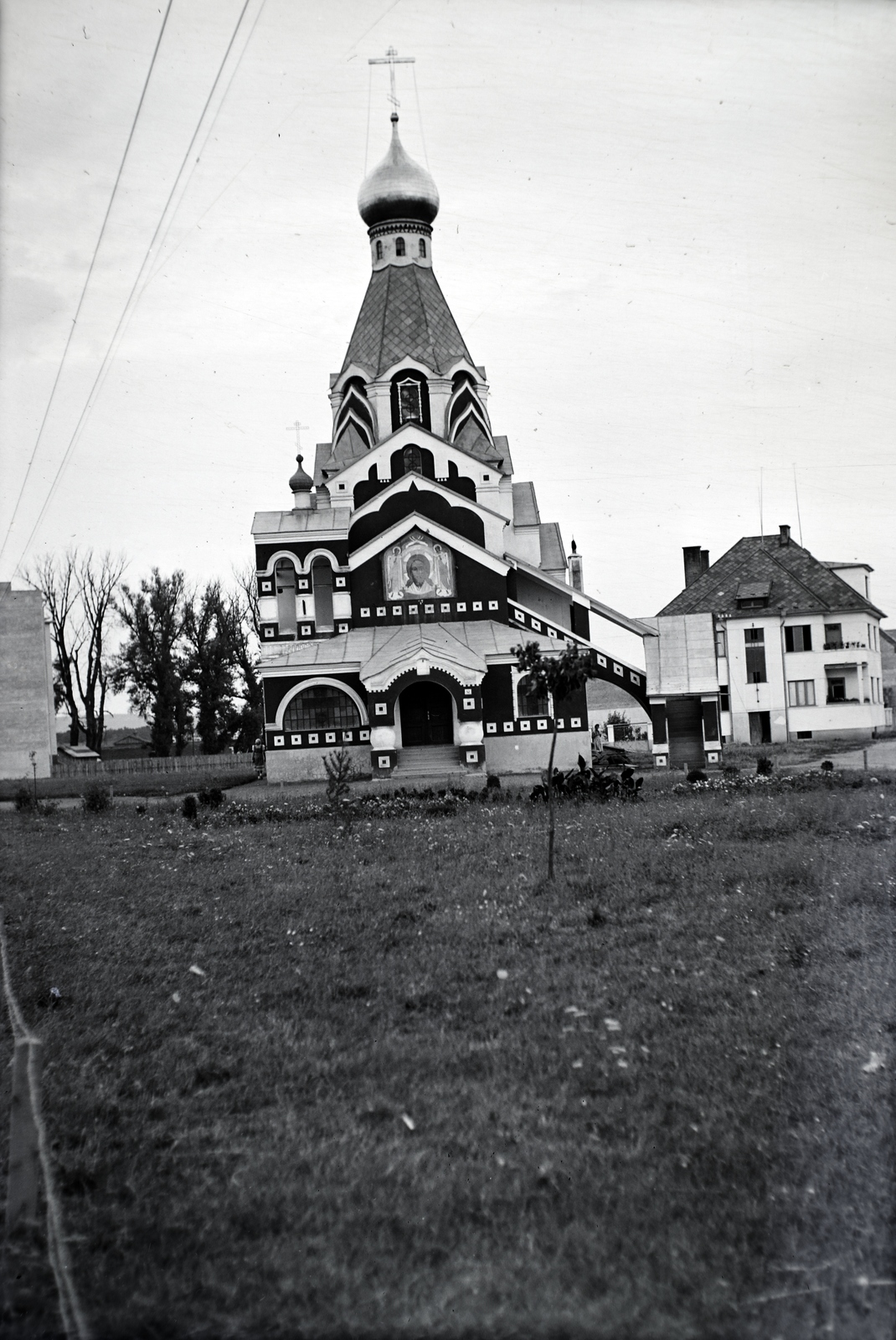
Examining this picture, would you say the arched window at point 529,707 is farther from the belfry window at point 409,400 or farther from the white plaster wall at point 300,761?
the belfry window at point 409,400

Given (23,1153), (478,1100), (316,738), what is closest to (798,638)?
(316,738)

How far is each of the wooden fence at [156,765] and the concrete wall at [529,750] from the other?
1506 cm

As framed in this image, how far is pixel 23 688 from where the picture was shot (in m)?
46.5

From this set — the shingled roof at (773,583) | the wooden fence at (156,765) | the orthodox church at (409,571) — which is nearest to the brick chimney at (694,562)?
the shingled roof at (773,583)

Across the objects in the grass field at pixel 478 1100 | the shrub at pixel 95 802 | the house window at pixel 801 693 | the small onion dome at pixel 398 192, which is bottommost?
the grass field at pixel 478 1100

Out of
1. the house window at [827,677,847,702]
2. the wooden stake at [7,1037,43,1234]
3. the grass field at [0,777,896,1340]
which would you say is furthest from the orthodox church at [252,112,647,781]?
the wooden stake at [7,1037,43,1234]

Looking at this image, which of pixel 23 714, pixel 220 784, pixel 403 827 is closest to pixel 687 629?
pixel 220 784

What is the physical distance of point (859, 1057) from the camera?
23.2ft

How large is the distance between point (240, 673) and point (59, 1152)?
51.4 metres

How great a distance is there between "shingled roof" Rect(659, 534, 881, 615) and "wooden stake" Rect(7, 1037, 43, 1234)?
4041cm

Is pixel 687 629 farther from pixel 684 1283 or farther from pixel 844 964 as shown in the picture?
pixel 684 1283

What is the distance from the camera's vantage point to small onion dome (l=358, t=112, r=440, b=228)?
37438 mm

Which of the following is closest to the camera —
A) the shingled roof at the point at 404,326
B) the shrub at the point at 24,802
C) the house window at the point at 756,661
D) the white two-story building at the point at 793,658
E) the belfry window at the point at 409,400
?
the shrub at the point at 24,802

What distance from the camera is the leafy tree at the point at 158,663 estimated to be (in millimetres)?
55500
